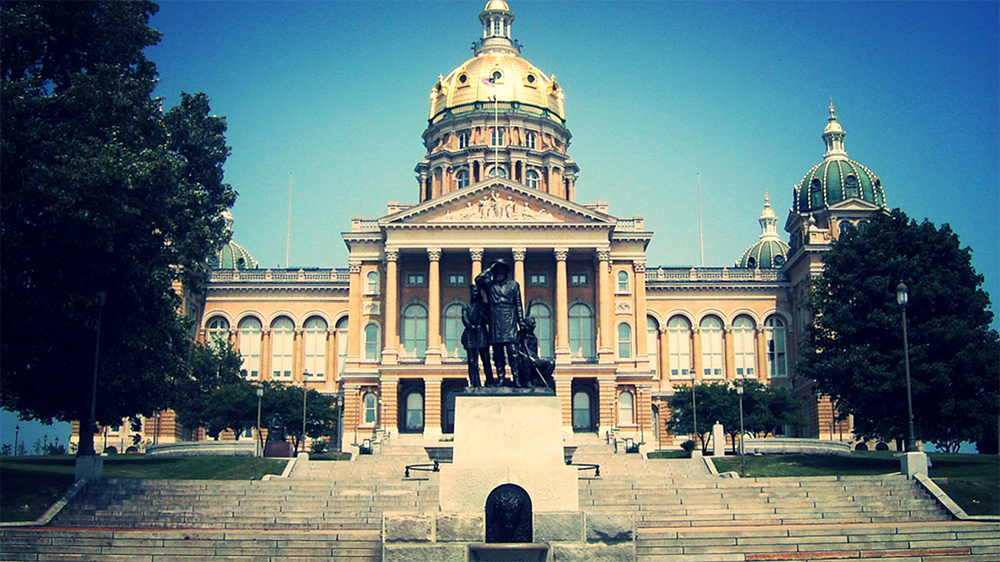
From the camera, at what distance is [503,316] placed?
2497 cm

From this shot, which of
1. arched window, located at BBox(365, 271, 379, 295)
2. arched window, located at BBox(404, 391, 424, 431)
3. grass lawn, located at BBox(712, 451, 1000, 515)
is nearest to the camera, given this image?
grass lawn, located at BBox(712, 451, 1000, 515)

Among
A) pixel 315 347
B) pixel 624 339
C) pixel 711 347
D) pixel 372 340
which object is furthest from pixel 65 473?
pixel 711 347

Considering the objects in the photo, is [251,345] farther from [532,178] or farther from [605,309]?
[605,309]

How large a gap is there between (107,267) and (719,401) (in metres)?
41.0

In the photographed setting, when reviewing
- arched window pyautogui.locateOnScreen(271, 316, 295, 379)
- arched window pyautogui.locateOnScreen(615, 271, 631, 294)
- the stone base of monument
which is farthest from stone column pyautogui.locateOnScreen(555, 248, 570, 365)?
the stone base of monument

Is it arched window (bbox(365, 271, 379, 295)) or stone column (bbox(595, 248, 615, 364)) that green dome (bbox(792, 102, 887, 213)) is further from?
arched window (bbox(365, 271, 379, 295))

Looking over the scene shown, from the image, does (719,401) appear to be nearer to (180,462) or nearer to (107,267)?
(180,462)

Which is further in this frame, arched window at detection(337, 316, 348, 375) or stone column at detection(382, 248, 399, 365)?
arched window at detection(337, 316, 348, 375)

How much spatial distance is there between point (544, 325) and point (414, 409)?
33.2ft

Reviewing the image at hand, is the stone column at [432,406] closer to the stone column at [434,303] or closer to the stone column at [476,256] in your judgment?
the stone column at [434,303]

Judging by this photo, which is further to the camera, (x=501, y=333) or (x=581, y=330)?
(x=581, y=330)

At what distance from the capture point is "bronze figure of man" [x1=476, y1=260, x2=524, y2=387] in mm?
24859

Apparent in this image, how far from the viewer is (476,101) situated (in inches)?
3775

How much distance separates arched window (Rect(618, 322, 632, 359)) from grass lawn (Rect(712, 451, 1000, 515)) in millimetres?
22462
